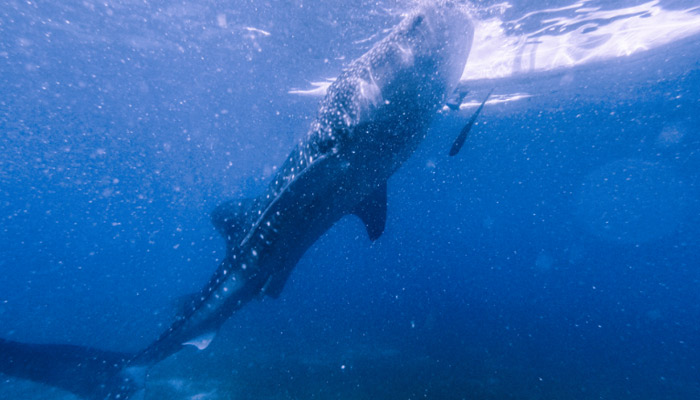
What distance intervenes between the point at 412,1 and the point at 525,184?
73.8 meters

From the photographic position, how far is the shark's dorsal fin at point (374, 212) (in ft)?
16.1

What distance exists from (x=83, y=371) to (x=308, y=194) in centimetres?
435

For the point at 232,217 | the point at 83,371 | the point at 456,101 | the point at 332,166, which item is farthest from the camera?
the point at 456,101

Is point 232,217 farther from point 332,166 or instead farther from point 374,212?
point 374,212

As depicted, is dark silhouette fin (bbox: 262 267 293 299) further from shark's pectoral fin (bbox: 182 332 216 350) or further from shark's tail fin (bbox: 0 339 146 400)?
shark's tail fin (bbox: 0 339 146 400)

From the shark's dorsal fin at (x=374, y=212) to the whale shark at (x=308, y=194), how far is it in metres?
0.41

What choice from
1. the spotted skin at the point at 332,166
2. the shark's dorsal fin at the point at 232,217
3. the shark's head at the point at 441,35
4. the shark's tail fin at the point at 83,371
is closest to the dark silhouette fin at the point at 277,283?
the spotted skin at the point at 332,166

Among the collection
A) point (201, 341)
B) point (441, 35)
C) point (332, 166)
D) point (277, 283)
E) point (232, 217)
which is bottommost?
point (201, 341)

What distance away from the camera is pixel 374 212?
16.4ft

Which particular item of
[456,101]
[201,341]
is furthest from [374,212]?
[456,101]

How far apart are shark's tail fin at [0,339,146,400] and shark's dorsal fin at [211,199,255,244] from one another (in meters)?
2.11

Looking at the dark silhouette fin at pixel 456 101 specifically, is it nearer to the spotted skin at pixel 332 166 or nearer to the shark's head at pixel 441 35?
the shark's head at pixel 441 35

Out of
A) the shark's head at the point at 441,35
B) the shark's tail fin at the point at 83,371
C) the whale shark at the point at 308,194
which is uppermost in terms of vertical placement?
the shark's head at the point at 441,35

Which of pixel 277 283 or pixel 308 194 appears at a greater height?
pixel 308 194
